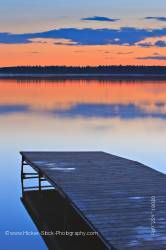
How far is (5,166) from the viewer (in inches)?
701

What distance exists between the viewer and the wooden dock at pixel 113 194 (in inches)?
265

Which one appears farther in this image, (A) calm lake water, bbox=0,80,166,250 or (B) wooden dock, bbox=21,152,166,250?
(A) calm lake water, bbox=0,80,166,250

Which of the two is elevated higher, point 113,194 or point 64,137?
point 113,194

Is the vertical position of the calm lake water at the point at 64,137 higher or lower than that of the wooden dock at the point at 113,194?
lower

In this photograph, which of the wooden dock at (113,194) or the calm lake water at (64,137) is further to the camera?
the calm lake water at (64,137)

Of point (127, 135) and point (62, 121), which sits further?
point (62, 121)

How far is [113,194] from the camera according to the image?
Answer: 8.96m

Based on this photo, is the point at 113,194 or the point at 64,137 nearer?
the point at 113,194

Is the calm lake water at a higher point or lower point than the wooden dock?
lower

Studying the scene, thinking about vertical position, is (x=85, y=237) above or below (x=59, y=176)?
below

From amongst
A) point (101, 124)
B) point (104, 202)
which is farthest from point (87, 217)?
point (101, 124)

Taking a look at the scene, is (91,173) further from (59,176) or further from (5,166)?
(5,166)

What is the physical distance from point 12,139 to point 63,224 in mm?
15763

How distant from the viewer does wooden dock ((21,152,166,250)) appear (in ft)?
22.1
